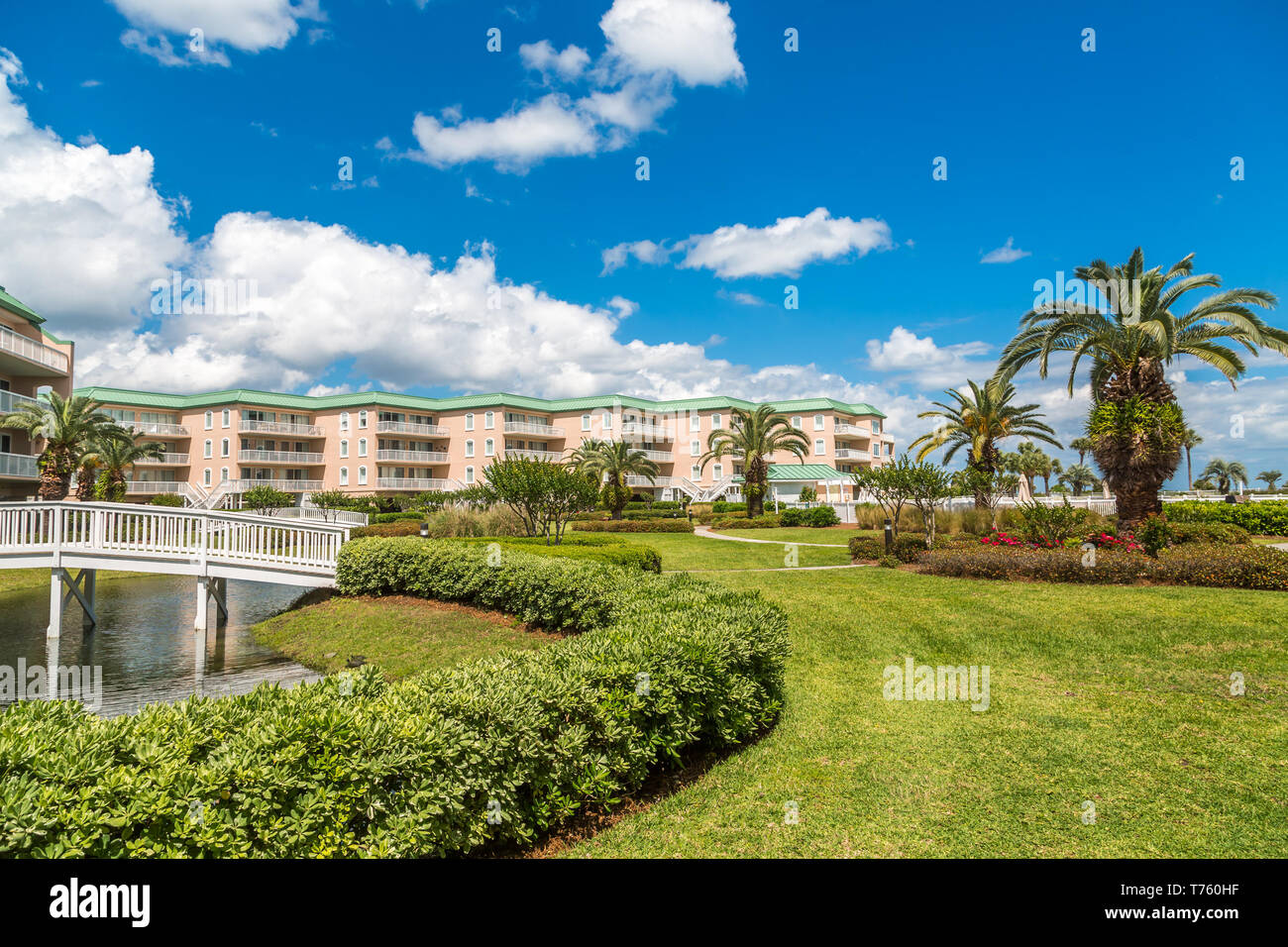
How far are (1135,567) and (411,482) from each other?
5678cm

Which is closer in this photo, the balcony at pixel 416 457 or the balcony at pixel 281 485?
the balcony at pixel 281 485

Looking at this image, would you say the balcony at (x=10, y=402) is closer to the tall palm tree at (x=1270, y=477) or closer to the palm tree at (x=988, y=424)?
the palm tree at (x=988, y=424)

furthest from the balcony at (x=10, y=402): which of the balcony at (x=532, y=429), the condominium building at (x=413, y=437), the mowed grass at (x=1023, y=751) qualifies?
the balcony at (x=532, y=429)

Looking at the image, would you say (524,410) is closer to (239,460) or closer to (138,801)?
(239,460)

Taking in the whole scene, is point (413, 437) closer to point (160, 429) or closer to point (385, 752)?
point (160, 429)

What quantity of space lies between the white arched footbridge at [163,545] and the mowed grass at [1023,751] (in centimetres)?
1092

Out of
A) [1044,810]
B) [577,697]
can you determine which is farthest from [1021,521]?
[577,697]

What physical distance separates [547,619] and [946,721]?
6.06m

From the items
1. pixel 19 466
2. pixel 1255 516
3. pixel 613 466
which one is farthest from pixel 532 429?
pixel 1255 516

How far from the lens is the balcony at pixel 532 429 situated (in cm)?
6228

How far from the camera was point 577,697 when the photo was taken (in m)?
4.71

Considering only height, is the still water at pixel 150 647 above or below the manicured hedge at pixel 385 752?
below

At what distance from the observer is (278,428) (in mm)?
58125

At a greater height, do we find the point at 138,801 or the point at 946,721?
the point at 138,801
